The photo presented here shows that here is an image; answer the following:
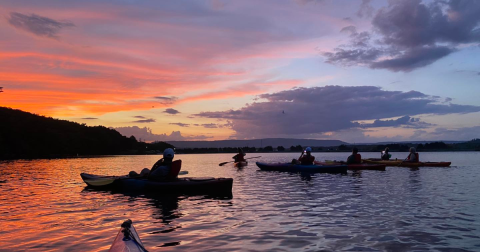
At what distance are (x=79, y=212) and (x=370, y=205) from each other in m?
11.4

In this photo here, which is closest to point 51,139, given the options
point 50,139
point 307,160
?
point 50,139

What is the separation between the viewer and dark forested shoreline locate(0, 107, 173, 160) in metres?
98.2

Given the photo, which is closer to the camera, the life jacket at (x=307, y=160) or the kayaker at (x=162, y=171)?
the kayaker at (x=162, y=171)

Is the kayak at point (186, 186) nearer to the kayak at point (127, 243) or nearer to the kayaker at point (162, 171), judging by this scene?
the kayaker at point (162, 171)

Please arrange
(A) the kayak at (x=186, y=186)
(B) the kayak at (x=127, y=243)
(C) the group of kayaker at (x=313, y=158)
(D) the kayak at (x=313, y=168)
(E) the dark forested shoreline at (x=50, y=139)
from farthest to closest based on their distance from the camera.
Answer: (E) the dark forested shoreline at (x=50, y=139) → (C) the group of kayaker at (x=313, y=158) → (D) the kayak at (x=313, y=168) → (A) the kayak at (x=186, y=186) → (B) the kayak at (x=127, y=243)

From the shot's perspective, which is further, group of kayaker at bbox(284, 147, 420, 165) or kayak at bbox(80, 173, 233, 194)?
group of kayaker at bbox(284, 147, 420, 165)

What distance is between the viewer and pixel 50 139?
117 metres

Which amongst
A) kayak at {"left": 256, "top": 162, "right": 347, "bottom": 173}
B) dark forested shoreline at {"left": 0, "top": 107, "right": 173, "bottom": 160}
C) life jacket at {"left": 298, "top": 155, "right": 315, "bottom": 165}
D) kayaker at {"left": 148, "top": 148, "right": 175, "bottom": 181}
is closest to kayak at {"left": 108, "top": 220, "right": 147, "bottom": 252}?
kayaker at {"left": 148, "top": 148, "right": 175, "bottom": 181}

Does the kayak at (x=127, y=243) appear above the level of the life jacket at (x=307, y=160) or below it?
below

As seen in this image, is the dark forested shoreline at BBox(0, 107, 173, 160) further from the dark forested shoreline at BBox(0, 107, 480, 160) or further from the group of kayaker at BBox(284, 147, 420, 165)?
the group of kayaker at BBox(284, 147, 420, 165)

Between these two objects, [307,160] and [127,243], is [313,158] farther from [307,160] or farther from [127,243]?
[127,243]

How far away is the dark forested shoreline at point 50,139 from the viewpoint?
98.2 meters

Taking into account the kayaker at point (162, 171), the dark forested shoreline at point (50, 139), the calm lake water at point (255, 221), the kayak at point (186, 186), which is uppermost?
the dark forested shoreline at point (50, 139)

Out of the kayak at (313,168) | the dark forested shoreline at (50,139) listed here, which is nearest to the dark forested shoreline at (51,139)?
the dark forested shoreline at (50,139)
